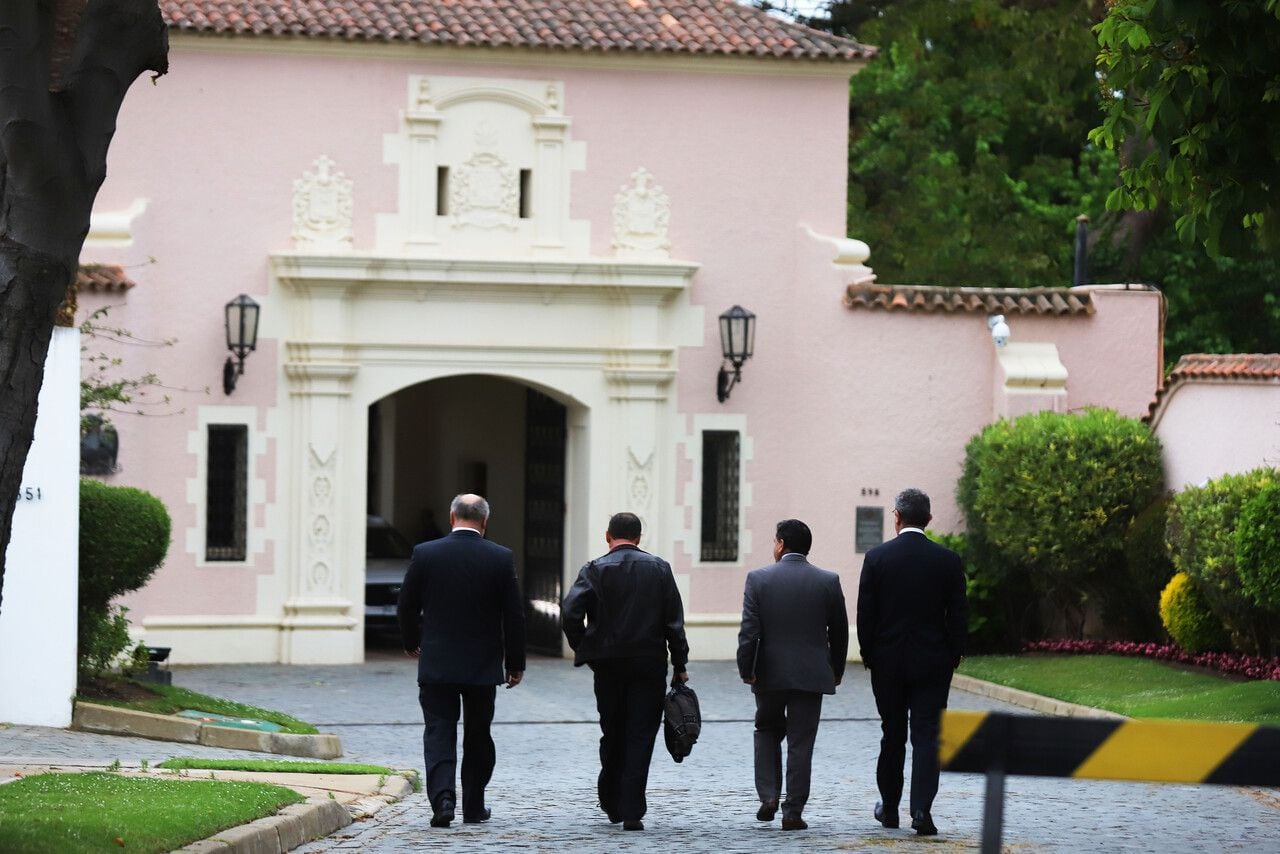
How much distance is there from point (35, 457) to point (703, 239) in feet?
31.8

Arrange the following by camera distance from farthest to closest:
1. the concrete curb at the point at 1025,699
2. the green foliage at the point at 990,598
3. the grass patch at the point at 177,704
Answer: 1. the green foliage at the point at 990,598
2. the concrete curb at the point at 1025,699
3. the grass patch at the point at 177,704

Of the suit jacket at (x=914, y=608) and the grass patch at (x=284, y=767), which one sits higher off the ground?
the suit jacket at (x=914, y=608)

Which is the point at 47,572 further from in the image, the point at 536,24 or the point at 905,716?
the point at 536,24

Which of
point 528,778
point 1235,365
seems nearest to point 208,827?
point 528,778

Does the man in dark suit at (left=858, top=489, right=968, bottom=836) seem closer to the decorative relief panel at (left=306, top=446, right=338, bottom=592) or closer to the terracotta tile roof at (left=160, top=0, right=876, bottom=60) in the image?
the decorative relief panel at (left=306, top=446, right=338, bottom=592)

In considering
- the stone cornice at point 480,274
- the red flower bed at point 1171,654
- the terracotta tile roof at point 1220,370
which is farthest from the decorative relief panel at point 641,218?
the red flower bed at point 1171,654

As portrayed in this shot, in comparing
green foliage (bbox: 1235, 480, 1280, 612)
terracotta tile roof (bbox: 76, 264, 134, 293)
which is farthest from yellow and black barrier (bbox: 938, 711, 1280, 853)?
terracotta tile roof (bbox: 76, 264, 134, 293)

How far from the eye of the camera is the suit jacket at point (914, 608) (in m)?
11.0

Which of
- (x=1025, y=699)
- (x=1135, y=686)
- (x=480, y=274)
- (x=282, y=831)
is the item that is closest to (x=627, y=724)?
(x=282, y=831)

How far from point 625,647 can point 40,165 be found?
163 inches

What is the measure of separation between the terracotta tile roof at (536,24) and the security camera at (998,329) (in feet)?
10.2

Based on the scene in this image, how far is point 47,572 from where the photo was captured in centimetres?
1478

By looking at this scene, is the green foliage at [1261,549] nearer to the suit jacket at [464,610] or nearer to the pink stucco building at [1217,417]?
the pink stucco building at [1217,417]

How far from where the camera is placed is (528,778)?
14211 mm
